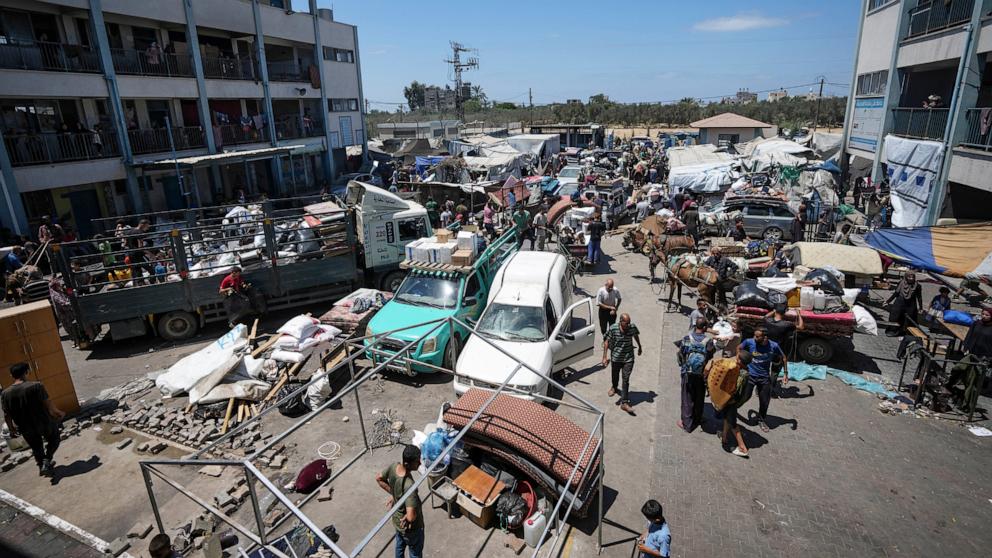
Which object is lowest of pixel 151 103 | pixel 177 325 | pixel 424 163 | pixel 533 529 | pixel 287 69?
pixel 533 529

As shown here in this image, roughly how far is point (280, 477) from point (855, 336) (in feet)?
39.8

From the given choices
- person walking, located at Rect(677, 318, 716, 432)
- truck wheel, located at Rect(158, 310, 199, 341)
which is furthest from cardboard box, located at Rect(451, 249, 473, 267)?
truck wheel, located at Rect(158, 310, 199, 341)

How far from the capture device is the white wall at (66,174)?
16.8 metres

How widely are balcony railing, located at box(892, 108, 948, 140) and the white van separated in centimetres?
1547

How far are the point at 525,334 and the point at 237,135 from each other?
2227 centimetres

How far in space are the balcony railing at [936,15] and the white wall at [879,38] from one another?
0.92 m

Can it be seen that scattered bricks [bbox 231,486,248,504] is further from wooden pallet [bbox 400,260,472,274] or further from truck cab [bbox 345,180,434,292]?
truck cab [bbox 345,180,434,292]

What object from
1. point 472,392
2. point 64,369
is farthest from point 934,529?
point 64,369

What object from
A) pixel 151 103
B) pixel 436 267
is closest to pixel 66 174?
pixel 151 103

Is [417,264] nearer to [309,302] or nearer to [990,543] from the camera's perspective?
[309,302]

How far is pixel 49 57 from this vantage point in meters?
17.6

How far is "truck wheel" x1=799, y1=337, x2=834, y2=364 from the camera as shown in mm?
9859

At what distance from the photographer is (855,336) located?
11.4m

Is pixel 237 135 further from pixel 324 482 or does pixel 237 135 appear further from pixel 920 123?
pixel 920 123
